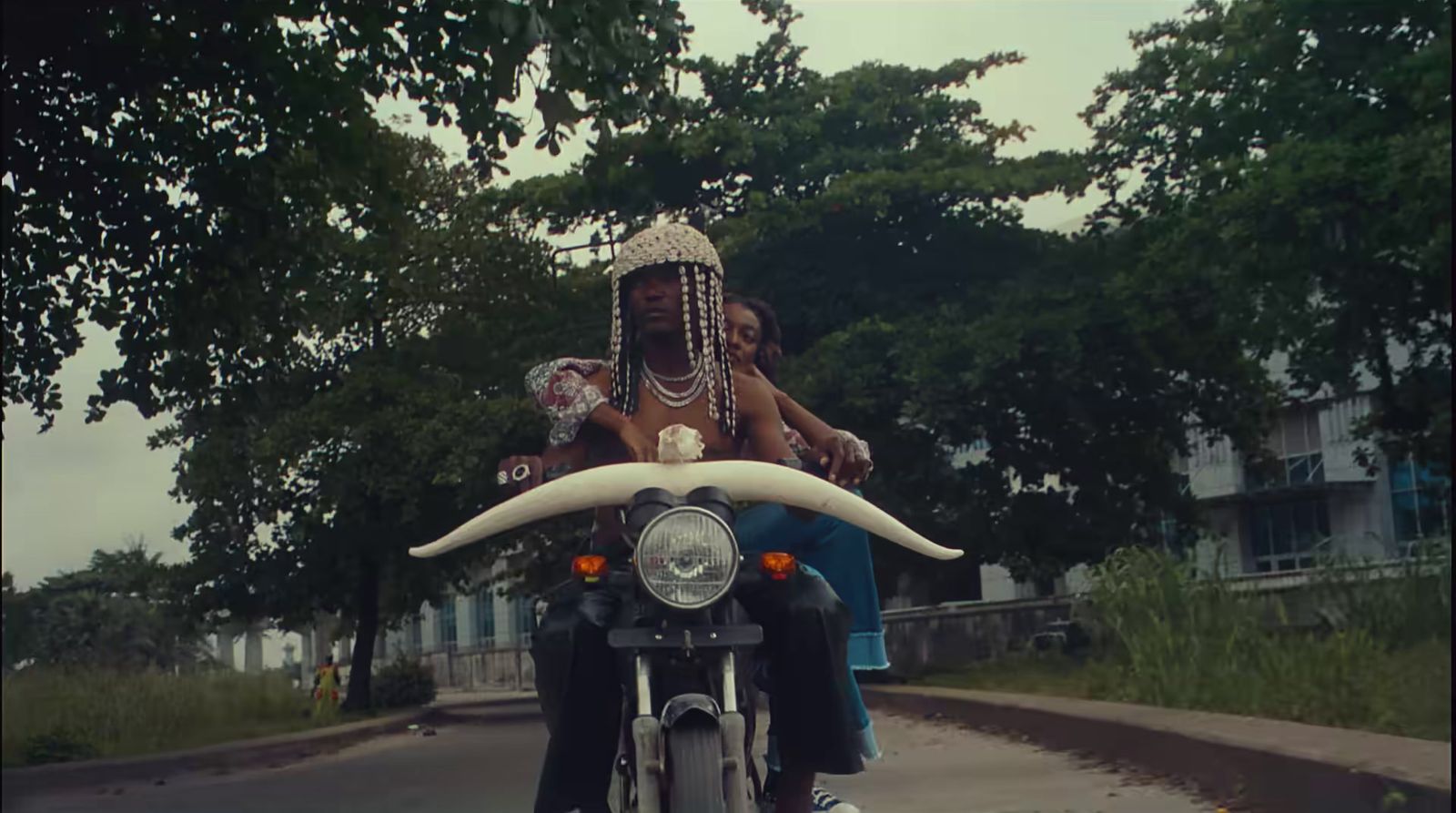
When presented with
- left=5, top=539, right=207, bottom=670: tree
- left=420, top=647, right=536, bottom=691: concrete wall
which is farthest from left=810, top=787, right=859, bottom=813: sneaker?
left=420, top=647, right=536, bottom=691: concrete wall

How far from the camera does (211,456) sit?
2280 cm

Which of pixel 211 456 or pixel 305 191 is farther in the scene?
pixel 211 456

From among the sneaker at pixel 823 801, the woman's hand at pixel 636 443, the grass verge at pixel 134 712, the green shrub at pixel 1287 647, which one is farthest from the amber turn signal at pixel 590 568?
the green shrub at pixel 1287 647

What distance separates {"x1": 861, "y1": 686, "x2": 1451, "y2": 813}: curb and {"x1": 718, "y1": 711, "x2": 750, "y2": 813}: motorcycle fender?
9.36 feet

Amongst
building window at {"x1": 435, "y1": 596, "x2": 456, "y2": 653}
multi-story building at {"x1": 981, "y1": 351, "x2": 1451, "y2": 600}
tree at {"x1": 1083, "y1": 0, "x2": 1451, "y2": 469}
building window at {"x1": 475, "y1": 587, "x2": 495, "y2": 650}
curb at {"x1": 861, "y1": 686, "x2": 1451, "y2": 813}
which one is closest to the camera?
curb at {"x1": 861, "y1": 686, "x2": 1451, "y2": 813}

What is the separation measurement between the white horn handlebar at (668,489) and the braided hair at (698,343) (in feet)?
Answer: 2.64

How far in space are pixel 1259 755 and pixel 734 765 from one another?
12.8 ft

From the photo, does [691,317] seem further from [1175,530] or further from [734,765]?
[1175,530]

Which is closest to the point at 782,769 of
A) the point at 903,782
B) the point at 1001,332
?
the point at 903,782

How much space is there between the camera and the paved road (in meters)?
7.38

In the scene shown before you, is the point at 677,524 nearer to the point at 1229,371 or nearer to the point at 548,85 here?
the point at 548,85

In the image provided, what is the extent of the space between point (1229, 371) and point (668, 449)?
19065 millimetres

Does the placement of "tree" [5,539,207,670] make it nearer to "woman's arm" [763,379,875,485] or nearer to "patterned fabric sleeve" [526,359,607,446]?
"patterned fabric sleeve" [526,359,607,446]

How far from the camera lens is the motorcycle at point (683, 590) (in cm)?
341
